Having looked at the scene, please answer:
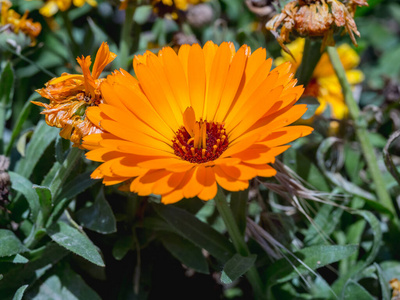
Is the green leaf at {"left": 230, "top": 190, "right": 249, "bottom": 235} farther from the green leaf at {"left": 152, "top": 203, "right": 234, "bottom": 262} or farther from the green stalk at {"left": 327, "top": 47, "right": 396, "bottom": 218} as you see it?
the green stalk at {"left": 327, "top": 47, "right": 396, "bottom": 218}

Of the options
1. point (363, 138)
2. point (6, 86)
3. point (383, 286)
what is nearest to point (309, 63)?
point (363, 138)

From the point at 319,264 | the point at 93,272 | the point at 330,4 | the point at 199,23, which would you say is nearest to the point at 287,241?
the point at 319,264

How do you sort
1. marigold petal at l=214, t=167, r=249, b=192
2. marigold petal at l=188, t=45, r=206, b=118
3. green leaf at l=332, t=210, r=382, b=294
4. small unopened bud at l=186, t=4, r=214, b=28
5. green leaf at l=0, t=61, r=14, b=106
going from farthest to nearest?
small unopened bud at l=186, t=4, r=214, b=28 < green leaf at l=0, t=61, r=14, b=106 < green leaf at l=332, t=210, r=382, b=294 < marigold petal at l=188, t=45, r=206, b=118 < marigold petal at l=214, t=167, r=249, b=192

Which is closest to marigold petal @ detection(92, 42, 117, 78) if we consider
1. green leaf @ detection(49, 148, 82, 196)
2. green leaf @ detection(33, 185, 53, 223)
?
green leaf @ detection(49, 148, 82, 196)

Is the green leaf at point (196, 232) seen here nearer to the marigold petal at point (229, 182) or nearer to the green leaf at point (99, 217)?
the green leaf at point (99, 217)

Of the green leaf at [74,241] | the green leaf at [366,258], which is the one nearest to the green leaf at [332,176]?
the green leaf at [366,258]

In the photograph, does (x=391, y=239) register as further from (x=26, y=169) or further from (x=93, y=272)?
(x=26, y=169)

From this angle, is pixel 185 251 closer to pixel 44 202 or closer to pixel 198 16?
pixel 44 202
